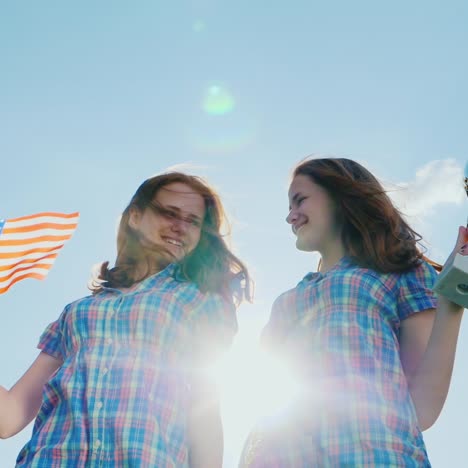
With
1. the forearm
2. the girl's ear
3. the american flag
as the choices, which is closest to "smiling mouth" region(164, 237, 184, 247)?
the girl's ear

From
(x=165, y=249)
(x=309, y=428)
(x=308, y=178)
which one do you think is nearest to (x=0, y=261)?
(x=165, y=249)

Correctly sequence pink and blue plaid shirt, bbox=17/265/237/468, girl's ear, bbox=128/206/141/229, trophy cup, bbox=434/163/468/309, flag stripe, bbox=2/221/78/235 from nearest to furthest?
1. trophy cup, bbox=434/163/468/309
2. pink and blue plaid shirt, bbox=17/265/237/468
3. girl's ear, bbox=128/206/141/229
4. flag stripe, bbox=2/221/78/235

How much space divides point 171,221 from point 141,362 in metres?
1.36

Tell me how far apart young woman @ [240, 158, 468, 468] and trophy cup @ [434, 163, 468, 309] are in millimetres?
186

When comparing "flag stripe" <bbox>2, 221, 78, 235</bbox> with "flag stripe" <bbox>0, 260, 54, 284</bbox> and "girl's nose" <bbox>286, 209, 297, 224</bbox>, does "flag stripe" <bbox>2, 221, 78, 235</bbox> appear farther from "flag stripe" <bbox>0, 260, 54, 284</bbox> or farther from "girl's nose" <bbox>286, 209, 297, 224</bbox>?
"girl's nose" <bbox>286, 209, 297, 224</bbox>

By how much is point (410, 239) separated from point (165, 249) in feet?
5.13

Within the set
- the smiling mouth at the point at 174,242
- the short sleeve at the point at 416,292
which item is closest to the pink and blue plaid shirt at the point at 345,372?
the short sleeve at the point at 416,292

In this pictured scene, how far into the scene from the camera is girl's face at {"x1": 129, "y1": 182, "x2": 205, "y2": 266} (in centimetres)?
510

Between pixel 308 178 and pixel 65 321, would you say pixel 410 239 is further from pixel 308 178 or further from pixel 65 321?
pixel 65 321

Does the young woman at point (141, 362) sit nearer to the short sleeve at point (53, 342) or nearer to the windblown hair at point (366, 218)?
the short sleeve at point (53, 342)

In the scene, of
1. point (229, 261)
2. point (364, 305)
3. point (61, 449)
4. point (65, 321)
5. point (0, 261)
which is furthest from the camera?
point (0, 261)

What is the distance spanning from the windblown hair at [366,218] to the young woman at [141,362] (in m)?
0.78

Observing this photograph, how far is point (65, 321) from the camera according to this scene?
14.9ft

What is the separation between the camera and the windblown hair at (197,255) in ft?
16.0
